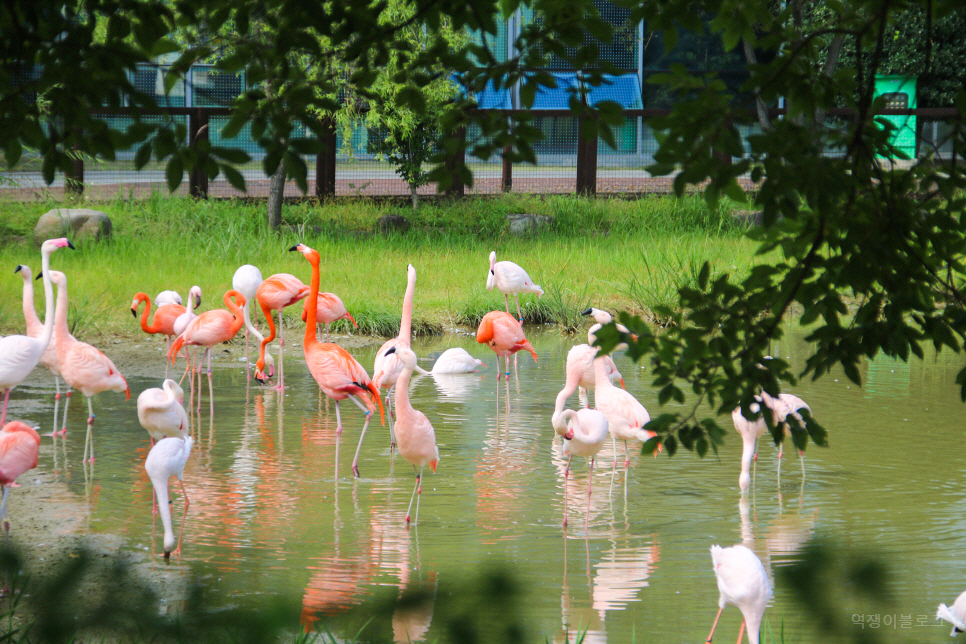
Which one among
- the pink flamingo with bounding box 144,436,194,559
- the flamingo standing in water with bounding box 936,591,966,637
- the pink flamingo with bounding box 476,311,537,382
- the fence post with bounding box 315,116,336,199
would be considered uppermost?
the fence post with bounding box 315,116,336,199

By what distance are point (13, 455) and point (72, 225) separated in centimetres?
902

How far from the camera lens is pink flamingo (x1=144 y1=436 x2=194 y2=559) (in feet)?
15.2

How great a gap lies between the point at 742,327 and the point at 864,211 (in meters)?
0.50

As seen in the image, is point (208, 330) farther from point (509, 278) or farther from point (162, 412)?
point (509, 278)

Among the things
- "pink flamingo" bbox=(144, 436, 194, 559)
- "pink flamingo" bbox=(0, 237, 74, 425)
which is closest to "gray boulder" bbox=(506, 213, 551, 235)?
"pink flamingo" bbox=(0, 237, 74, 425)

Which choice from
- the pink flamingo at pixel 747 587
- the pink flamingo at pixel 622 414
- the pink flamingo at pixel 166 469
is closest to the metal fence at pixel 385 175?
the pink flamingo at pixel 622 414

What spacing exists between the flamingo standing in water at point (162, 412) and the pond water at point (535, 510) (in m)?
0.38

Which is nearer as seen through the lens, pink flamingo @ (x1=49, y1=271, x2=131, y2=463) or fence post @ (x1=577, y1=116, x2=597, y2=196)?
pink flamingo @ (x1=49, y1=271, x2=131, y2=463)

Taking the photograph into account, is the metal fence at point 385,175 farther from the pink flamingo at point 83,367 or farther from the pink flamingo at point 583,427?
the pink flamingo at point 583,427

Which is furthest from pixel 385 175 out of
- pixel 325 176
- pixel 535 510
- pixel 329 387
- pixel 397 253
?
pixel 535 510

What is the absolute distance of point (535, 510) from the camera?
5516 mm

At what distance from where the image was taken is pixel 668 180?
2064 cm

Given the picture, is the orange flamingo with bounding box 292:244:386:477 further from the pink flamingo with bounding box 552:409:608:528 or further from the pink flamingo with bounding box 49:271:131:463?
the pink flamingo with bounding box 552:409:608:528

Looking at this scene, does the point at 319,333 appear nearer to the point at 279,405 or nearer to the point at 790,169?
the point at 279,405
